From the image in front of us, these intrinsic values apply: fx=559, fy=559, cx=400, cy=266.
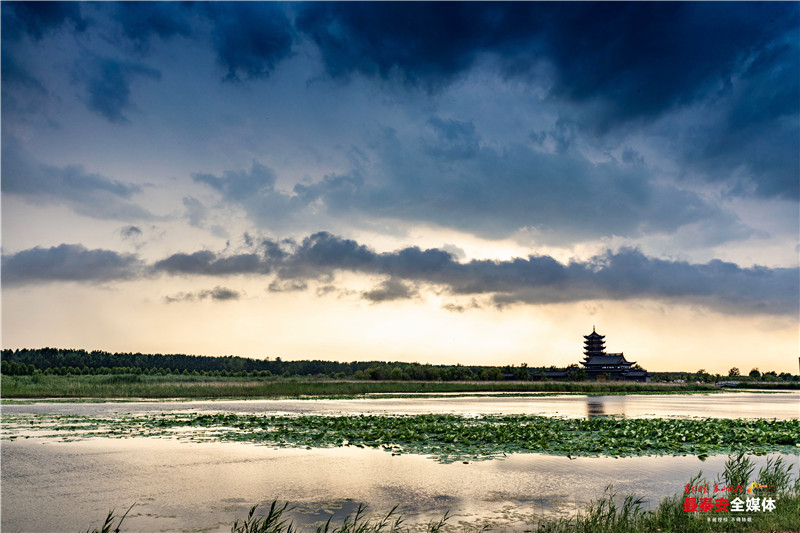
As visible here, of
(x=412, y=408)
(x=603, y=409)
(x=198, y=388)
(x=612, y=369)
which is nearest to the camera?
(x=412, y=408)

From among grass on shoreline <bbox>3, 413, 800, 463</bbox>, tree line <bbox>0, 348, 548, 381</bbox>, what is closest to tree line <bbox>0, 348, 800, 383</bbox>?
tree line <bbox>0, 348, 548, 381</bbox>

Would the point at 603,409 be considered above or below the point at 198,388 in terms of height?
above

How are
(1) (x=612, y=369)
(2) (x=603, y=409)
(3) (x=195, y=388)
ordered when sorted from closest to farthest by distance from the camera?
(2) (x=603, y=409) → (3) (x=195, y=388) → (1) (x=612, y=369)

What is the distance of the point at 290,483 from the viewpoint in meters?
13.6

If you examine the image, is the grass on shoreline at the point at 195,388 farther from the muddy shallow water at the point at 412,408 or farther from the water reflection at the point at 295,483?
the water reflection at the point at 295,483

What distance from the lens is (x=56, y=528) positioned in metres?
9.78

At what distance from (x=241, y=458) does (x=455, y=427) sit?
987cm

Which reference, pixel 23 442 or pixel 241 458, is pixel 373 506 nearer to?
pixel 241 458

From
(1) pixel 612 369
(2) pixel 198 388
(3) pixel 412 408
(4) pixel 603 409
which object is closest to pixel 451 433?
(3) pixel 412 408

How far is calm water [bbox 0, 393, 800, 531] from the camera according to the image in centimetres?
1079

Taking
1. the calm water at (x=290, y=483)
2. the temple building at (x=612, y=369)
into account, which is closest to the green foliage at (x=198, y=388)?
the temple building at (x=612, y=369)

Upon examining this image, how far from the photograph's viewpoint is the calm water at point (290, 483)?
10.8 meters

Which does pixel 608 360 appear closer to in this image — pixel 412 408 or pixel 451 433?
pixel 412 408

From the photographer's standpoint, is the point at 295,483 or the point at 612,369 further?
the point at 612,369
